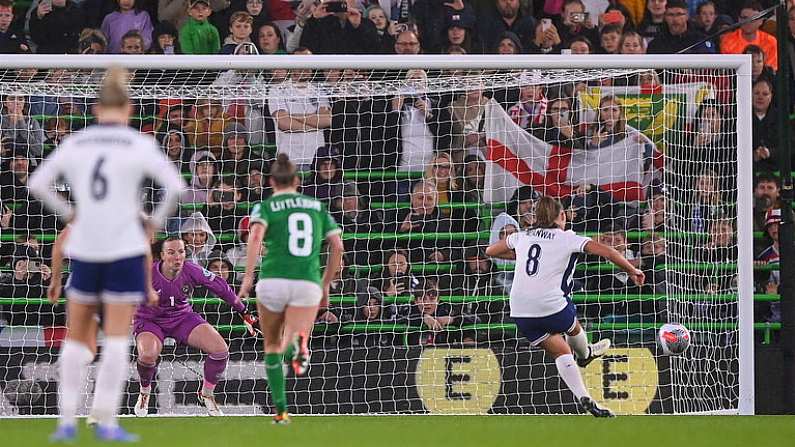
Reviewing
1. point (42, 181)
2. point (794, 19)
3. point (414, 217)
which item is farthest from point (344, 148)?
point (42, 181)

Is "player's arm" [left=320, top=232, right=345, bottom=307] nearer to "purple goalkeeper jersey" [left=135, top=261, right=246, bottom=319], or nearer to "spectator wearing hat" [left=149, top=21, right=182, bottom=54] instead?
"purple goalkeeper jersey" [left=135, top=261, right=246, bottom=319]

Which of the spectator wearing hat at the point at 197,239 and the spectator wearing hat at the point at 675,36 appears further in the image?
the spectator wearing hat at the point at 675,36

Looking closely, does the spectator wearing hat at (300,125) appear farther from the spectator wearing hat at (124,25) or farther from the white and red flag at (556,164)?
the spectator wearing hat at (124,25)

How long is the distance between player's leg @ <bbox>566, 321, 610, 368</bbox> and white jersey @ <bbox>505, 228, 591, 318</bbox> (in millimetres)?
391

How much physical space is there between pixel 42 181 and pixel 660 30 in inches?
391

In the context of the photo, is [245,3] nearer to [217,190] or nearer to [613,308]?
[217,190]

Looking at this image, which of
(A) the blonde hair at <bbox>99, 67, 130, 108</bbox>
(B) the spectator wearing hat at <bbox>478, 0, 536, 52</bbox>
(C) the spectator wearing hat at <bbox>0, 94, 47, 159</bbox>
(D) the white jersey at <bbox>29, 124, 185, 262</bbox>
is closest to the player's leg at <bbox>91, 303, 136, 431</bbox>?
(D) the white jersey at <bbox>29, 124, 185, 262</bbox>

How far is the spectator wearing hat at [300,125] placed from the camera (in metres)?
13.9

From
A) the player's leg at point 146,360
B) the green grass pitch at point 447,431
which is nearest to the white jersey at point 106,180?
the green grass pitch at point 447,431

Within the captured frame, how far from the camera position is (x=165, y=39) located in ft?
48.5

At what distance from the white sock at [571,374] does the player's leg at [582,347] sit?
38 cm

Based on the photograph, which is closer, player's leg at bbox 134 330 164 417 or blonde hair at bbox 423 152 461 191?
player's leg at bbox 134 330 164 417

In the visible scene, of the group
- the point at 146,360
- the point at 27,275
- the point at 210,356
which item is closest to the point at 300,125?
the point at 210,356

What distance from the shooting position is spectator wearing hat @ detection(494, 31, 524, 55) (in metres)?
14.6
